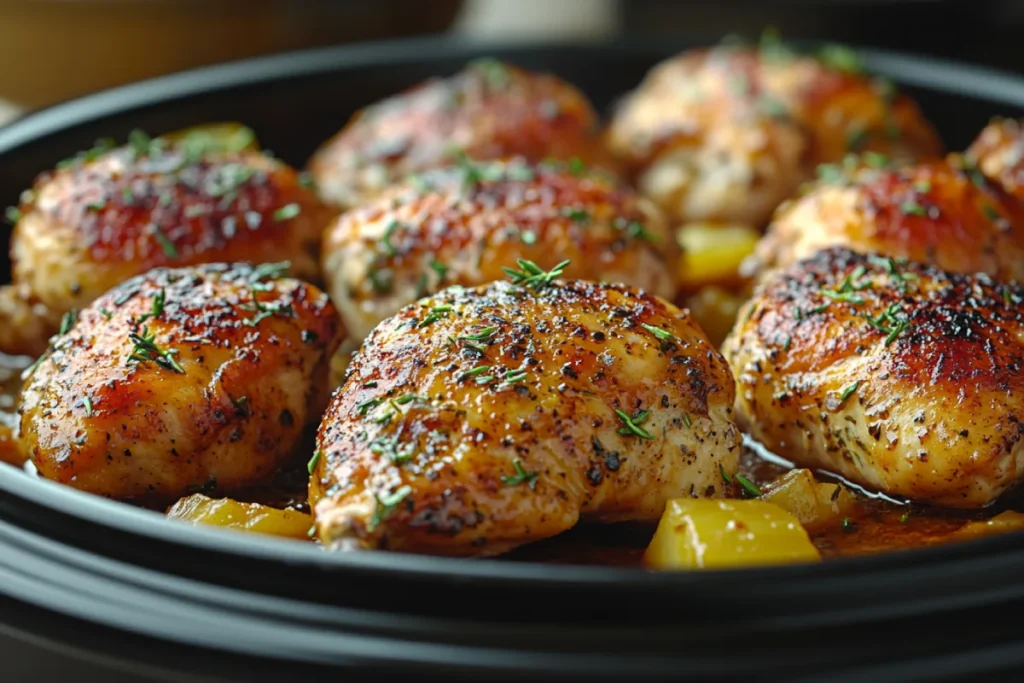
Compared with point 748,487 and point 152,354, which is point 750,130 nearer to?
point 748,487

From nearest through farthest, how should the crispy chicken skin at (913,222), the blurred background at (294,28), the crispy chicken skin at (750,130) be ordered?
the crispy chicken skin at (913,222) → the crispy chicken skin at (750,130) → the blurred background at (294,28)

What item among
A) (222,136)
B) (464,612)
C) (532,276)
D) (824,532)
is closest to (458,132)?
(222,136)

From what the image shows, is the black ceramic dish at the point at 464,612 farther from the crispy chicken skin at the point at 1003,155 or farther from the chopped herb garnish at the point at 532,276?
the crispy chicken skin at the point at 1003,155

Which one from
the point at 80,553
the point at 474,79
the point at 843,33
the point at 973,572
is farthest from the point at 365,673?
the point at 843,33

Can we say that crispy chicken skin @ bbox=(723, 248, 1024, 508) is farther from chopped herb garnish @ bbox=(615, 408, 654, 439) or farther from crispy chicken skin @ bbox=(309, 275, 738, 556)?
chopped herb garnish @ bbox=(615, 408, 654, 439)

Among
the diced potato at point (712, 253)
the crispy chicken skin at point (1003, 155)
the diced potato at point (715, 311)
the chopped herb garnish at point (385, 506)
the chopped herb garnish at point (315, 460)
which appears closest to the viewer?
the chopped herb garnish at point (385, 506)

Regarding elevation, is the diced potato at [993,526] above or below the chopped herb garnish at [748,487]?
below

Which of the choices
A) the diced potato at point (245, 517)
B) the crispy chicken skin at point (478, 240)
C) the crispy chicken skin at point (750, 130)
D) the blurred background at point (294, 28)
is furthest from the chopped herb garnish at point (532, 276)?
the blurred background at point (294, 28)
